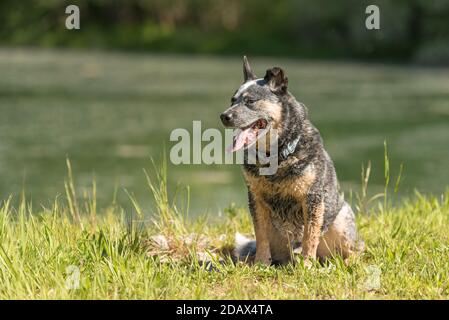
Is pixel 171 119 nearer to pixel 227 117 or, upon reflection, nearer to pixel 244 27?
pixel 227 117

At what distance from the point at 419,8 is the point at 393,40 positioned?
2218 mm

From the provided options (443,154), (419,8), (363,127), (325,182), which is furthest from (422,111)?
(419,8)

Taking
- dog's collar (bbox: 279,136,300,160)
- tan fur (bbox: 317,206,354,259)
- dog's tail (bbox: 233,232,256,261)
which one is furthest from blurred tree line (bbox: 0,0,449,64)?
dog's collar (bbox: 279,136,300,160)

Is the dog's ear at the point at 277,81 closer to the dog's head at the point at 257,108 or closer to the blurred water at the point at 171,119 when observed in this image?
the dog's head at the point at 257,108

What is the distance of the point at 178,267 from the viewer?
227 inches

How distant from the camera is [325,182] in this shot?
20.0ft

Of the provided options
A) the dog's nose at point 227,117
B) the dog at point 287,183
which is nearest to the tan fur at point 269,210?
the dog at point 287,183

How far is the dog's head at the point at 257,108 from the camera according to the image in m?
5.57

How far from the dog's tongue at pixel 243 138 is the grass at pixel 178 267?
0.89 metres

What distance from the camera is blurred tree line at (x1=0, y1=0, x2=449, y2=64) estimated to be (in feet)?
142

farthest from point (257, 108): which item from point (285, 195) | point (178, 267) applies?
point (178, 267)

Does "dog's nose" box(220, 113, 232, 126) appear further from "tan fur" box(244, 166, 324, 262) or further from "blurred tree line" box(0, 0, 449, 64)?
"blurred tree line" box(0, 0, 449, 64)

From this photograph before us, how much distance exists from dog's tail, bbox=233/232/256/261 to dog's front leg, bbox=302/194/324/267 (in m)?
0.62

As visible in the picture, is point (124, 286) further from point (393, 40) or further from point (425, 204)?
point (393, 40)
